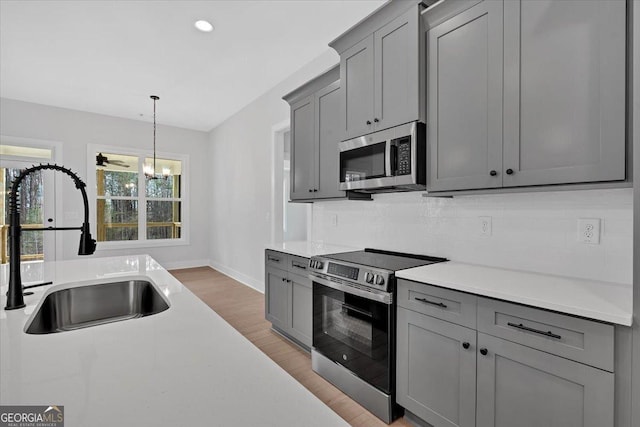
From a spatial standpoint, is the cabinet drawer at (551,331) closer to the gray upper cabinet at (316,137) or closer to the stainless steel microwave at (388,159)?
the stainless steel microwave at (388,159)

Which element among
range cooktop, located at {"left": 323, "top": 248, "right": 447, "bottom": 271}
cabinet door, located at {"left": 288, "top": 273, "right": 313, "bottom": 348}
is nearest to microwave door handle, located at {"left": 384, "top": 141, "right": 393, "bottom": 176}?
range cooktop, located at {"left": 323, "top": 248, "right": 447, "bottom": 271}

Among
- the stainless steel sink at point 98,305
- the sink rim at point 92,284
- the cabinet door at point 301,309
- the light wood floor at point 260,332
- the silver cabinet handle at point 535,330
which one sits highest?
the sink rim at point 92,284

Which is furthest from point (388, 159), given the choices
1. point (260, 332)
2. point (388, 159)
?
point (260, 332)

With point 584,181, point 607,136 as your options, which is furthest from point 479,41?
point 584,181

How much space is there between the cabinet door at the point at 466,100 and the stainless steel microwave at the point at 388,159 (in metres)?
0.08

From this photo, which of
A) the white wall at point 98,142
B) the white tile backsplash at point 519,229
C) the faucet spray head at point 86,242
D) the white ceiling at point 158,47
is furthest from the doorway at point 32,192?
the white tile backsplash at point 519,229

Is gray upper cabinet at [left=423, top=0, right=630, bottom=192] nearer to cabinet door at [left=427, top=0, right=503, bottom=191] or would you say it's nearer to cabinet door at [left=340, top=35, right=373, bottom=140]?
cabinet door at [left=427, top=0, right=503, bottom=191]

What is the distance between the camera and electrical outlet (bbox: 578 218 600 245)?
1545 mm

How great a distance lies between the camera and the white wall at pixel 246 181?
14.0 feet

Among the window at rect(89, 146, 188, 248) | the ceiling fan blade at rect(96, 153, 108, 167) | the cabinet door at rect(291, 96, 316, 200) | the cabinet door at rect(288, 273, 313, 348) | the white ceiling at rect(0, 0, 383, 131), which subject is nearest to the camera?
the cabinet door at rect(288, 273, 313, 348)

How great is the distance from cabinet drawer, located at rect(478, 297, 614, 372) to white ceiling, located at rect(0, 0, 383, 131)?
2590 millimetres

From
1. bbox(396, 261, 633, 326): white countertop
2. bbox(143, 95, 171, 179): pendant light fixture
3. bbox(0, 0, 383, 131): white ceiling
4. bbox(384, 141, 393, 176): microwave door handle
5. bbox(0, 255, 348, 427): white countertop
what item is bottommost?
bbox(396, 261, 633, 326): white countertop

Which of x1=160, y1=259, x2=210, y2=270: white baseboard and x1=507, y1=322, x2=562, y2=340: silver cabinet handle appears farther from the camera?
x1=160, y1=259, x2=210, y2=270: white baseboard

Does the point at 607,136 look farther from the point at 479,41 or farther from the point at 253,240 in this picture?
the point at 253,240
